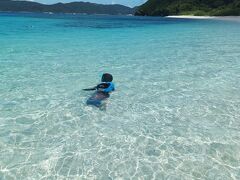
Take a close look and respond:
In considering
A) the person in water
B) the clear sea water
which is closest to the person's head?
the person in water

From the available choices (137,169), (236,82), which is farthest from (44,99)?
(236,82)

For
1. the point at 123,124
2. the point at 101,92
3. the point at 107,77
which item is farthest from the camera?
the point at 107,77

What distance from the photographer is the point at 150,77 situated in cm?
2019

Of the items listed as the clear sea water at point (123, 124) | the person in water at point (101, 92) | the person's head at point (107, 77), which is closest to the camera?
the clear sea water at point (123, 124)

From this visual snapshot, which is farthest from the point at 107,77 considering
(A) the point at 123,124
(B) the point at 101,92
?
(A) the point at 123,124

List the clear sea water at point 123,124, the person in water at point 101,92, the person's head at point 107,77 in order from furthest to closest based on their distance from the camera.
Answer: the person's head at point 107,77 < the person in water at point 101,92 < the clear sea water at point 123,124

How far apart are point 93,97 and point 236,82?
1119cm

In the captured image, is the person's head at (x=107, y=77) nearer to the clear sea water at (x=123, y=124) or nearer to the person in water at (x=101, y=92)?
the person in water at (x=101, y=92)

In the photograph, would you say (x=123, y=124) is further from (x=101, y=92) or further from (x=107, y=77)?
(x=107, y=77)

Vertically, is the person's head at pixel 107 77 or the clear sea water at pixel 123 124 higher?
the person's head at pixel 107 77

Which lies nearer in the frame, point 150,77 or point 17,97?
point 17,97

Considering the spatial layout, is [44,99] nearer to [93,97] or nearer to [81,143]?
[93,97]

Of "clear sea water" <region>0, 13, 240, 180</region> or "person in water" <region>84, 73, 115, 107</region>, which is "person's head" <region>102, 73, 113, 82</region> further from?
"clear sea water" <region>0, 13, 240, 180</region>

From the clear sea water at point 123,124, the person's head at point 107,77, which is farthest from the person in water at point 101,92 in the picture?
the clear sea water at point 123,124
